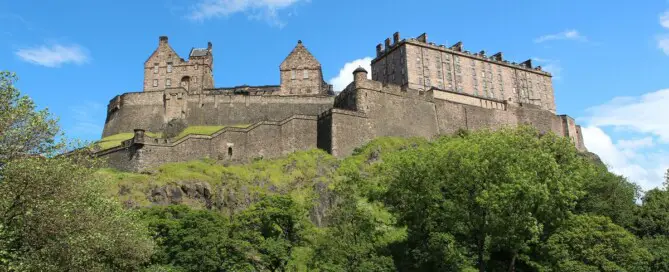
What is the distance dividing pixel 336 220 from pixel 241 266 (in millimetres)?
6459

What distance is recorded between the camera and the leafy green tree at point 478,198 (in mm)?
34594

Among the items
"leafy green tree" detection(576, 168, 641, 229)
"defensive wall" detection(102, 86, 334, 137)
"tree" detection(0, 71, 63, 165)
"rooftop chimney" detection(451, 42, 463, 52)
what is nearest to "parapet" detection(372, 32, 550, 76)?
"rooftop chimney" detection(451, 42, 463, 52)

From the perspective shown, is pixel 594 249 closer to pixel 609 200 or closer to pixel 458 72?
pixel 609 200

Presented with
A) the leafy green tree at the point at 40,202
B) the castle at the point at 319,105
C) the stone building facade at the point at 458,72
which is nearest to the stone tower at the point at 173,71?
the castle at the point at 319,105

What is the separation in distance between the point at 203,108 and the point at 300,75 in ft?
45.0

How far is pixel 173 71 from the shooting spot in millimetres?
74750

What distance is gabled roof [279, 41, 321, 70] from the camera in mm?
75000

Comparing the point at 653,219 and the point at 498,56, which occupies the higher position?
the point at 498,56

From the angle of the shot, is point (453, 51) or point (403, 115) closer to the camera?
point (403, 115)

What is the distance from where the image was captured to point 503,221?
34.6m

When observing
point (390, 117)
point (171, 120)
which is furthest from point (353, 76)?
point (171, 120)

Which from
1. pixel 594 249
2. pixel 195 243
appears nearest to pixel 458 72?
pixel 594 249

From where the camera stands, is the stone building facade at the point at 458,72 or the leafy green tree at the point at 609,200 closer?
the leafy green tree at the point at 609,200

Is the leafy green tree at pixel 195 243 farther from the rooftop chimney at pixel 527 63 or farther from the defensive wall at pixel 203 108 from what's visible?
→ the rooftop chimney at pixel 527 63
